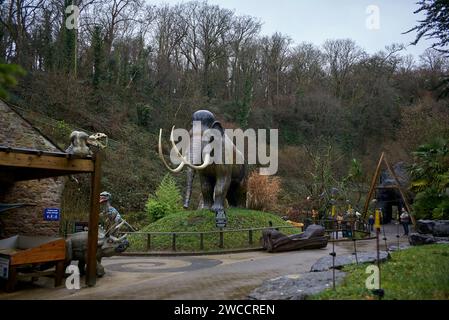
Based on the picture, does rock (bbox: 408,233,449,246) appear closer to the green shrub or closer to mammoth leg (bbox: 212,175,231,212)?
mammoth leg (bbox: 212,175,231,212)

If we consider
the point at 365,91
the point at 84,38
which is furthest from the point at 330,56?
the point at 84,38

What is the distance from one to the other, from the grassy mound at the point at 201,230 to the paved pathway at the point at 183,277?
1.20 m

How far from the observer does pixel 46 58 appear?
90.7 feet

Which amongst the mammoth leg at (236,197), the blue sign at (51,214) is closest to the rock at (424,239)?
the mammoth leg at (236,197)

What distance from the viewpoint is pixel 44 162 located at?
784 centimetres

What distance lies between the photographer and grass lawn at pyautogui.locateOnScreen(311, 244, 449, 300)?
6016 millimetres

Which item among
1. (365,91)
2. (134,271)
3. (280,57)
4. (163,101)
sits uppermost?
(280,57)

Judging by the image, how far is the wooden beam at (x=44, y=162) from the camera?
7.41 meters

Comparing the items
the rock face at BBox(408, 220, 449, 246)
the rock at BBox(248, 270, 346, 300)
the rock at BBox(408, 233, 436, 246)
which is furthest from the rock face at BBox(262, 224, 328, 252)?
the rock at BBox(248, 270, 346, 300)

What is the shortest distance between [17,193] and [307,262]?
746cm

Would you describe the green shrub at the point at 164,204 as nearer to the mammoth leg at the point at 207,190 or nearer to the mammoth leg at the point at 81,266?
the mammoth leg at the point at 207,190

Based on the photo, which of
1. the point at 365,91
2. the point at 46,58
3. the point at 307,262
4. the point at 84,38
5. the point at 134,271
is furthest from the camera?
the point at 365,91

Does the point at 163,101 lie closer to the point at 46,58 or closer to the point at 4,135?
the point at 46,58

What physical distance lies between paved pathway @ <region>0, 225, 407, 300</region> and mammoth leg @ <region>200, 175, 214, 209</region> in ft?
10.2
